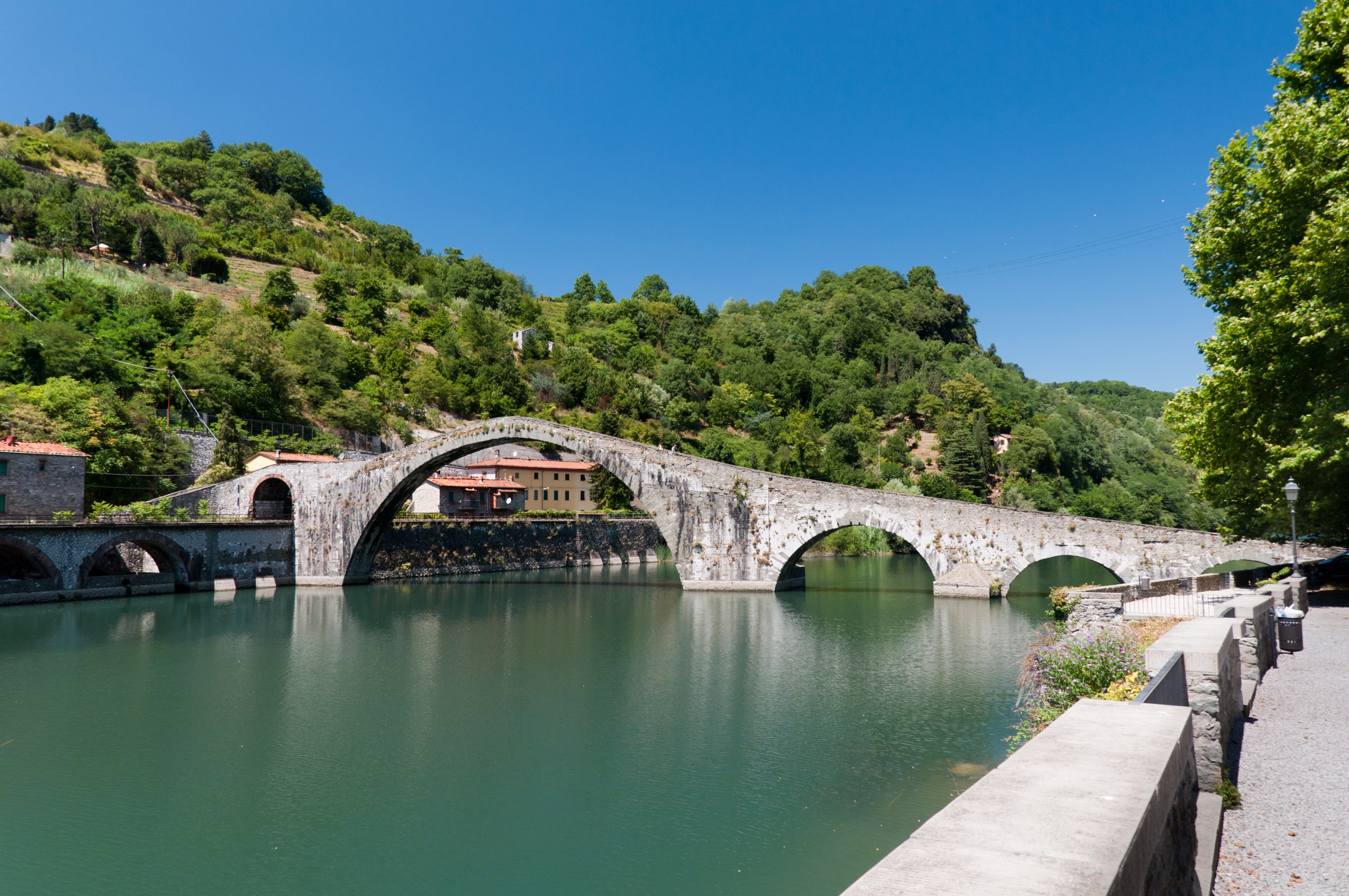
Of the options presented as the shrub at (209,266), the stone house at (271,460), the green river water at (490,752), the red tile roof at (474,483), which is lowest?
the green river water at (490,752)

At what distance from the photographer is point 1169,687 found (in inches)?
190

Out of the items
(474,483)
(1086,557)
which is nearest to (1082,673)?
(1086,557)

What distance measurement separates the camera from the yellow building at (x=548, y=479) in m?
50.7

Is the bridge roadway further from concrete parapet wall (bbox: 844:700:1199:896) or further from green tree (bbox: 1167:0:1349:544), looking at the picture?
concrete parapet wall (bbox: 844:700:1199:896)

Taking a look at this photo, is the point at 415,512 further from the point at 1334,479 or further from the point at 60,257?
the point at 1334,479

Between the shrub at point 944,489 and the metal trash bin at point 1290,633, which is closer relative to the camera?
the metal trash bin at point 1290,633

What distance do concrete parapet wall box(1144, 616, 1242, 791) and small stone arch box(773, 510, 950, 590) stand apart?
19032mm

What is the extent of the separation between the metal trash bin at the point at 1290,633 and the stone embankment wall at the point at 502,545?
32.1 metres

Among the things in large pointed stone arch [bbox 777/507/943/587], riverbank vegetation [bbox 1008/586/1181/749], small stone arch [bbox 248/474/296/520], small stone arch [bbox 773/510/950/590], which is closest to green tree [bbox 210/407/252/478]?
small stone arch [bbox 248/474/296/520]

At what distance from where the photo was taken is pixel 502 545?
130 ft

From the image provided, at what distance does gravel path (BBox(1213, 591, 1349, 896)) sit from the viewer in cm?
447

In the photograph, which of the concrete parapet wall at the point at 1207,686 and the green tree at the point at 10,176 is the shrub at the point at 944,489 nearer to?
the concrete parapet wall at the point at 1207,686

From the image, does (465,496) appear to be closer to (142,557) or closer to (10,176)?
(142,557)

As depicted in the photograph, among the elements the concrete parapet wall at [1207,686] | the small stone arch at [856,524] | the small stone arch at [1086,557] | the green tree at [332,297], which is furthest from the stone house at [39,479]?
the green tree at [332,297]
